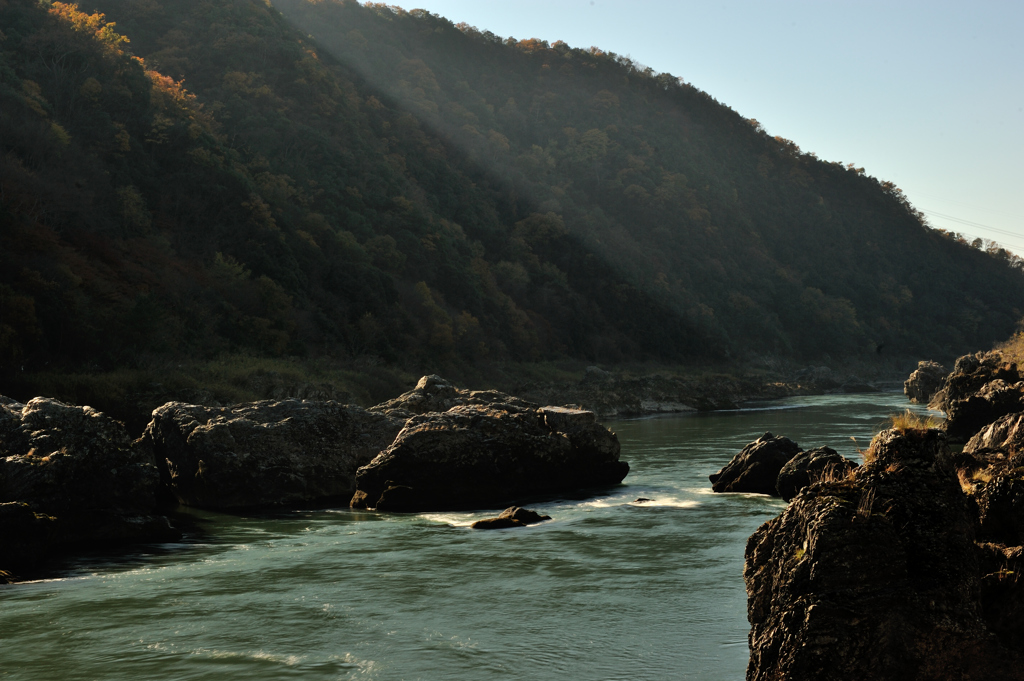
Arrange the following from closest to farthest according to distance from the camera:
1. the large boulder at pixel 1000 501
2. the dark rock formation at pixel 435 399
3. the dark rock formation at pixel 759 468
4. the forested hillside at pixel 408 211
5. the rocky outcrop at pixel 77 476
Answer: the large boulder at pixel 1000 501 → the rocky outcrop at pixel 77 476 → the dark rock formation at pixel 759 468 → the dark rock formation at pixel 435 399 → the forested hillside at pixel 408 211

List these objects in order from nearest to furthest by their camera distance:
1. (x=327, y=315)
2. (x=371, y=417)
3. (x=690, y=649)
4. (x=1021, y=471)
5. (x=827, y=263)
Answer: (x=1021, y=471) < (x=690, y=649) < (x=371, y=417) < (x=327, y=315) < (x=827, y=263)

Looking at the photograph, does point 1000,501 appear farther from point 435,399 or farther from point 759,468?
point 435,399

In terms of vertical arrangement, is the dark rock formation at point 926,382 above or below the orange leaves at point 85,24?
below

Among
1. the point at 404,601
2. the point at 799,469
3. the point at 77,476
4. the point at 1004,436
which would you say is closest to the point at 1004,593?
the point at 404,601

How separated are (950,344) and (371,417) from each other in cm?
9611

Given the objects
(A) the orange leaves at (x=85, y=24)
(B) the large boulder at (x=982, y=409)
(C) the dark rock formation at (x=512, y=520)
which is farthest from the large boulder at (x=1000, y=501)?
(A) the orange leaves at (x=85, y=24)

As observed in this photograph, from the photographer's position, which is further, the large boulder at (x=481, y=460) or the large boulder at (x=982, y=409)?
the large boulder at (x=982, y=409)

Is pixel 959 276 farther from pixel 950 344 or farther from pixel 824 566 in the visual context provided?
pixel 824 566

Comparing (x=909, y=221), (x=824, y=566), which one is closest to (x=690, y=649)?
(x=824, y=566)

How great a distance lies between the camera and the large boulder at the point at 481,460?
690 inches

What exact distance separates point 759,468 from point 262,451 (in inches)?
425

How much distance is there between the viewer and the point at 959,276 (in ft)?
374

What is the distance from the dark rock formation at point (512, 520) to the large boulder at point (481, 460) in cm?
212

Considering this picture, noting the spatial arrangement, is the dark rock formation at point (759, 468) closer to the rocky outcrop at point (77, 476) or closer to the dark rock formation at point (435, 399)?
the dark rock formation at point (435, 399)
